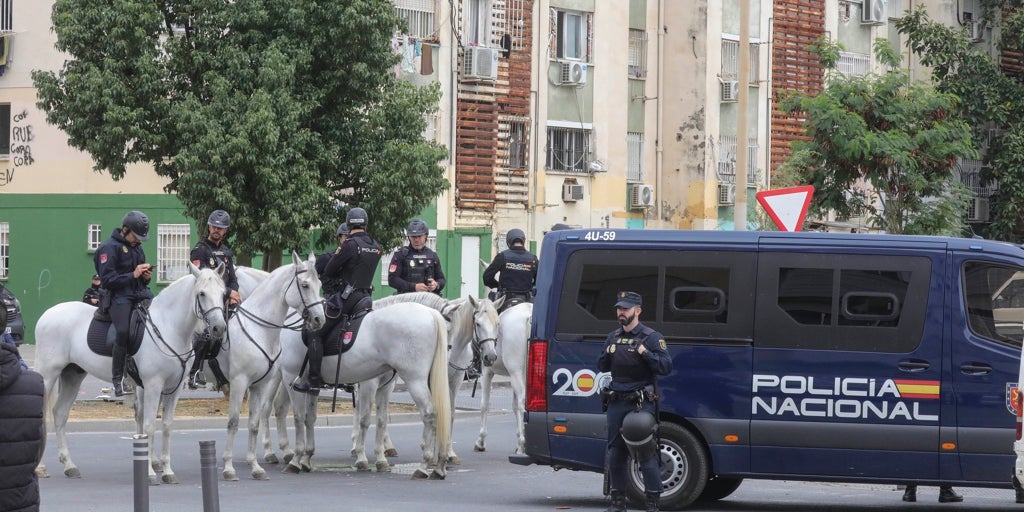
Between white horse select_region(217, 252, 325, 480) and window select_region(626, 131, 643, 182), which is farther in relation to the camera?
window select_region(626, 131, 643, 182)

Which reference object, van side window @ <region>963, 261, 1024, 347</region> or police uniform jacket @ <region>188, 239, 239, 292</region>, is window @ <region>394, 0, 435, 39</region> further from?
van side window @ <region>963, 261, 1024, 347</region>

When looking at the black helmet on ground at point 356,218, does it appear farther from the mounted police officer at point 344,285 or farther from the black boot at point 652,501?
the black boot at point 652,501

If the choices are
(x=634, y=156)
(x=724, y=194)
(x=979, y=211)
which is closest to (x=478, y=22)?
(x=634, y=156)

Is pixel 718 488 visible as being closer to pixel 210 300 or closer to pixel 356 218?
pixel 356 218

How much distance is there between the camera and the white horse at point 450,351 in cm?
1744

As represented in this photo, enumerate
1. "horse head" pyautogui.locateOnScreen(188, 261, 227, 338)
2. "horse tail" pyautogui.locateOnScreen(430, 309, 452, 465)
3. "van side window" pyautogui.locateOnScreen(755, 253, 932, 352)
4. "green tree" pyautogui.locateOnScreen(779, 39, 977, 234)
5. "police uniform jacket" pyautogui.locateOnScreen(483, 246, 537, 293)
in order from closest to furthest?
"van side window" pyautogui.locateOnScreen(755, 253, 932, 352), "horse head" pyautogui.locateOnScreen(188, 261, 227, 338), "horse tail" pyautogui.locateOnScreen(430, 309, 452, 465), "police uniform jacket" pyautogui.locateOnScreen(483, 246, 537, 293), "green tree" pyautogui.locateOnScreen(779, 39, 977, 234)

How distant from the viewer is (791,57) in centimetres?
4878

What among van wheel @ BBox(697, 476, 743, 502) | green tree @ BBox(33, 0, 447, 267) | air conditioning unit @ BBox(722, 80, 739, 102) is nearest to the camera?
van wheel @ BBox(697, 476, 743, 502)

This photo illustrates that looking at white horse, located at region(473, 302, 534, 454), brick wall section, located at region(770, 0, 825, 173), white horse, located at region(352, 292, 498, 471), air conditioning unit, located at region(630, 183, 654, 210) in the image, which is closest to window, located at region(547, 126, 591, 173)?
air conditioning unit, located at region(630, 183, 654, 210)

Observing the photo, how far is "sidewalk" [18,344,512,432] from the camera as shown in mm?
21609

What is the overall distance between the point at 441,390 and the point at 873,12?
3695cm

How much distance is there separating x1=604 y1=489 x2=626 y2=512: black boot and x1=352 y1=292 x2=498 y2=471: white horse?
437cm

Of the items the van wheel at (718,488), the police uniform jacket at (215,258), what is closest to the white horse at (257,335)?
the police uniform jacket at (215,258)

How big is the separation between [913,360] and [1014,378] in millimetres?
843
